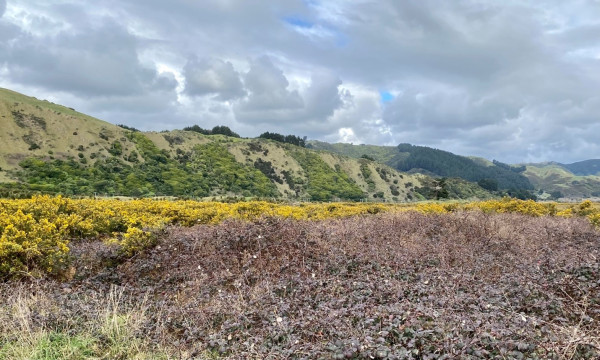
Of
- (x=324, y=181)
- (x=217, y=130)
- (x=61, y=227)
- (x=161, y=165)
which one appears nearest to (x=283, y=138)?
(x=217, y=130)

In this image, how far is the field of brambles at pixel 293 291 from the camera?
4113 millimetres

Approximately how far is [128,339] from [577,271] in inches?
309

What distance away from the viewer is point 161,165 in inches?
2963

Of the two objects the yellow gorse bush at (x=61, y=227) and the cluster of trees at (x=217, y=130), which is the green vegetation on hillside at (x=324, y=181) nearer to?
the cluster of trees at (x=217, y=130)

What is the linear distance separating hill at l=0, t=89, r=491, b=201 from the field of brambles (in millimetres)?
41227

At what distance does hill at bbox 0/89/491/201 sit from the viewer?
57.4 meters

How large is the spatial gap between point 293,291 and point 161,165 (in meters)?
74.9

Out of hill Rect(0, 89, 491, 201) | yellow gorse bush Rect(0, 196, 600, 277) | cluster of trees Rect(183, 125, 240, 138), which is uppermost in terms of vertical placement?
cluster of trees Rect(183, 125, 240, 138)

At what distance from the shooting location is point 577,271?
6840 mm

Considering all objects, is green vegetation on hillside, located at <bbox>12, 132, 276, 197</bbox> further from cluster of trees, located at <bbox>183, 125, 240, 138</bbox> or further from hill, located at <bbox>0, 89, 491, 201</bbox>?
cluster of trees, located at <bbox>183, 125, 240, 138</bbox>

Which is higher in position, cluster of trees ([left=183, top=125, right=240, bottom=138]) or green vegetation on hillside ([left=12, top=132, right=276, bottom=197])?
cluster of trees ([left=183, top=125, right=240, bottom=138])

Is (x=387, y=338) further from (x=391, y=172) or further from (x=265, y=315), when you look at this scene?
(x=391, y=172)

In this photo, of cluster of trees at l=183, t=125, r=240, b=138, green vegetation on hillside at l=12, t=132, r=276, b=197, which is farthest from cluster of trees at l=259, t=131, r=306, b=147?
green vegetation on hillside at l=12, t=132, r=276, b=197

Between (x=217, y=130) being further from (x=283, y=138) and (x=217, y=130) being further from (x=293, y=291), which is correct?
(x=293, y=291)
